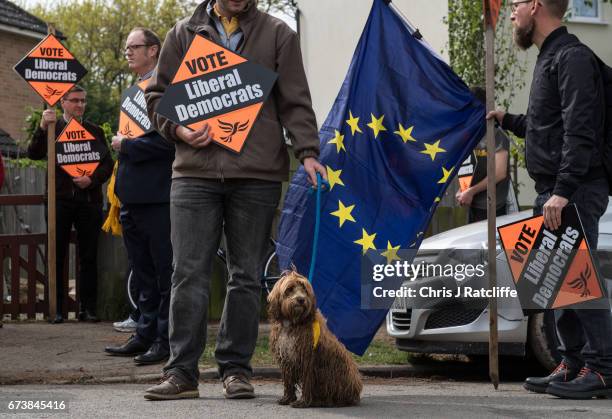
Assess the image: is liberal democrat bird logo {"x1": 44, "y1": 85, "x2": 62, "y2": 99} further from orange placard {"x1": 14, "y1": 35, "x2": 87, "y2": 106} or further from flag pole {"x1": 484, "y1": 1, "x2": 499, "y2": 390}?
flag pole {"x1": 484, "y1": 1, "x2": 499, "y2": 390}

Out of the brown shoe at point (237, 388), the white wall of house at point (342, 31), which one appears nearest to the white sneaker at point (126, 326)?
the brown shoe at point (237, 388)

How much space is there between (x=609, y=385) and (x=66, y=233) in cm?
600

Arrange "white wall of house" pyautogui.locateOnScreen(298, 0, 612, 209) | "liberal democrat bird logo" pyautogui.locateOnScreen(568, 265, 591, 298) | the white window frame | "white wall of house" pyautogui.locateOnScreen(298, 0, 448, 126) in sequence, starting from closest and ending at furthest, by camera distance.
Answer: "liberal democrat bird logo" pyautogui.locateOnScreen(568, 265, 591, 298) < the white window frame < "white wall of house" pyautogui.locateOnScreen(298, 0, 612, 209) < "white wall of house" pyautogui.locateOnScreen(298, 0, 448, 126)

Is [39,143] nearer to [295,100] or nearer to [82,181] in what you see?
[82,181]

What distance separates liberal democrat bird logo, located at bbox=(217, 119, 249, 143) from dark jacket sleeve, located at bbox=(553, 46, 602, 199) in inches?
69.2

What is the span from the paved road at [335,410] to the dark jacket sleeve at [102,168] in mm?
3858

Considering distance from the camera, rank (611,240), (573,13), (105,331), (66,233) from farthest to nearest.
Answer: (573,13) → (66,233) → (105,331) → (611,240)

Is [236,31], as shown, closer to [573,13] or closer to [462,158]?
[462,158]

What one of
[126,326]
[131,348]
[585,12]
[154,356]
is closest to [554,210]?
[154,356]

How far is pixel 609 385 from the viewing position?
5773mm

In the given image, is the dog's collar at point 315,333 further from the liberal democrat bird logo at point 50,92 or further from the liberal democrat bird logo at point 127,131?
the liberal democrat bird logo at point 50,92

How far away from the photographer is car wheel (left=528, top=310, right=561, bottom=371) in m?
6.93

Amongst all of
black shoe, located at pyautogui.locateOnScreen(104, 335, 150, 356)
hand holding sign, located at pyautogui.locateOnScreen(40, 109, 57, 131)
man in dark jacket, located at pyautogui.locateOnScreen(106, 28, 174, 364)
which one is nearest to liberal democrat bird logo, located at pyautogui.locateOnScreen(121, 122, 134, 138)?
man in dark jacket, located at pyautogui.locateOnScreen(106, 28, 174, 364)

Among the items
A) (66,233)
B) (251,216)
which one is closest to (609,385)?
(251,216)
